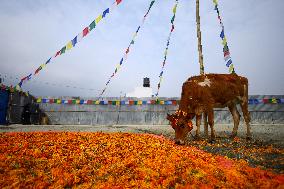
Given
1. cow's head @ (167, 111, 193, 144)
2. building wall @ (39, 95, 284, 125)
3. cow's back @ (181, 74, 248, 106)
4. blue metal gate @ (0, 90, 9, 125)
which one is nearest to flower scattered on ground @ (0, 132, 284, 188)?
cow's head @ (167, 111, 193, 144)

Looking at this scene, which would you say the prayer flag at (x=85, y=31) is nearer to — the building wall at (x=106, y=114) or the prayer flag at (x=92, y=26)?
the prayer flag at (x=92, y=26)

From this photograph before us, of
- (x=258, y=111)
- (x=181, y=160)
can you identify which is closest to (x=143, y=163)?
(x=181, y=160)

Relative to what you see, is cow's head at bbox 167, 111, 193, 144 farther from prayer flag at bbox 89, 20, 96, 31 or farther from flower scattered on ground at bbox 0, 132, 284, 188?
prayer flag at bbox 89, 20, 96, 31

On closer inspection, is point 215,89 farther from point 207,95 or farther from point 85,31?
point 85,31

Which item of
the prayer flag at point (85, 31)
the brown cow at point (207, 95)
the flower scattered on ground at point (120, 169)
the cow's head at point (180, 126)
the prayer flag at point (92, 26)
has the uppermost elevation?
the prayer flag at point (92, 26)

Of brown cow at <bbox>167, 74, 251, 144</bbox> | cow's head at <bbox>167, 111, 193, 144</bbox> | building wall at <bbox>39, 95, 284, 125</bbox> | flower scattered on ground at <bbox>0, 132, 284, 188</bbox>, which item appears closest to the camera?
flower scattered on ground at <bbox>0, 132, 284, 188</bbox>

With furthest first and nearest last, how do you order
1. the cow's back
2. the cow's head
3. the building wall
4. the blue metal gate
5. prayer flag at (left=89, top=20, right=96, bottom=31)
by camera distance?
1. the building wall
2. the blue metal gate
3. prayer flag at (left=89, top=20, right=96, bottom=31)
4. the cow's back
5. the cow's head

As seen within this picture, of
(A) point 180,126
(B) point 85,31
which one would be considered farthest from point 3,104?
(A) point 180,126

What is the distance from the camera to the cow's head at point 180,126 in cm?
865

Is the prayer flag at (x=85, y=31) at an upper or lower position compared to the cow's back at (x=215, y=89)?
upper

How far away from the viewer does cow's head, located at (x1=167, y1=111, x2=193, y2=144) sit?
8.65 m

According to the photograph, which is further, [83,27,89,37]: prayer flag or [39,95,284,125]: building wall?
[39,95,284,125]: building wall

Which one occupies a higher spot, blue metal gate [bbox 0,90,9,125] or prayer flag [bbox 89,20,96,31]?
prayer flag [bbox 89,20,96,31]

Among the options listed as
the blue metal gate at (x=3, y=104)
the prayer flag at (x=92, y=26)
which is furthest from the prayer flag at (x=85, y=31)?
the blue metal gate at (x=3, y=104)
